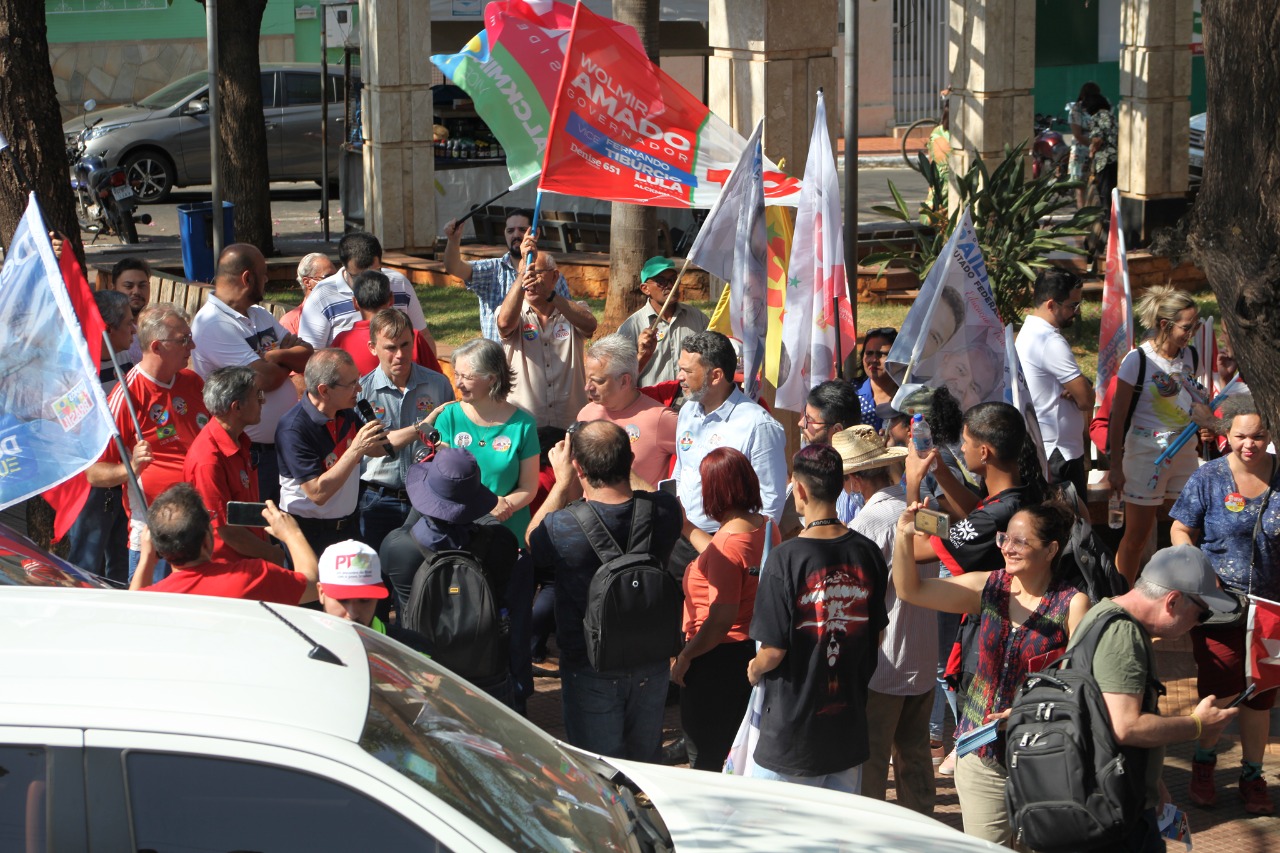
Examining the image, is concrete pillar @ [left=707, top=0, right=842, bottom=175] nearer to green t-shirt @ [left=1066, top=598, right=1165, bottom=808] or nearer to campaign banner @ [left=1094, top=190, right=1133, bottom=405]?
campaign banner @ [left=1094, top=190, right=1133, bottom=405]

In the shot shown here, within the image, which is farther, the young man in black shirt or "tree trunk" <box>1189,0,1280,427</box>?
the young man in black shirt

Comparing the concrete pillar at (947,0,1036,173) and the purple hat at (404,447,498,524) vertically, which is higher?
the concrete pillar at (947,0,1036,173)

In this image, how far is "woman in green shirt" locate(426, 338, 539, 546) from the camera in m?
6.64

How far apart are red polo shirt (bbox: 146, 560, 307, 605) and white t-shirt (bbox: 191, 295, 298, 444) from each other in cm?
234

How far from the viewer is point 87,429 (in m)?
5.45

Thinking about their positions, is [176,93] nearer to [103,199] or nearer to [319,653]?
[103,199]

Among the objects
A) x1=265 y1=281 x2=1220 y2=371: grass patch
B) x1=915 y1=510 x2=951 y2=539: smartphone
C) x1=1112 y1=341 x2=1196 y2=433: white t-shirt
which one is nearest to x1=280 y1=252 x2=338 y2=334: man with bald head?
x1=265 y1=281 x2=1220 y2=371: grass patch

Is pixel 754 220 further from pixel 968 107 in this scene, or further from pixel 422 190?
pixel 422 190

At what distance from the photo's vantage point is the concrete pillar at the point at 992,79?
47.9 ft

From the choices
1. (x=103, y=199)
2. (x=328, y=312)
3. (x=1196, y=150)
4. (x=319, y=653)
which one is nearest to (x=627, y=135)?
(x=328, y=312)

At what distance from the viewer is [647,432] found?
23.2ft

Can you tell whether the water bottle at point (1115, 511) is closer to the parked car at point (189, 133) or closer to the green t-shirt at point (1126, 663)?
the green t-shirt at point (1126, 663)

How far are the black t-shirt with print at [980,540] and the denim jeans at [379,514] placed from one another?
2.51 metres

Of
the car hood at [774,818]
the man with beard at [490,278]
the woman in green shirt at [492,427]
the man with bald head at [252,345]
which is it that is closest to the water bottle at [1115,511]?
the man with beard at [490,278]
